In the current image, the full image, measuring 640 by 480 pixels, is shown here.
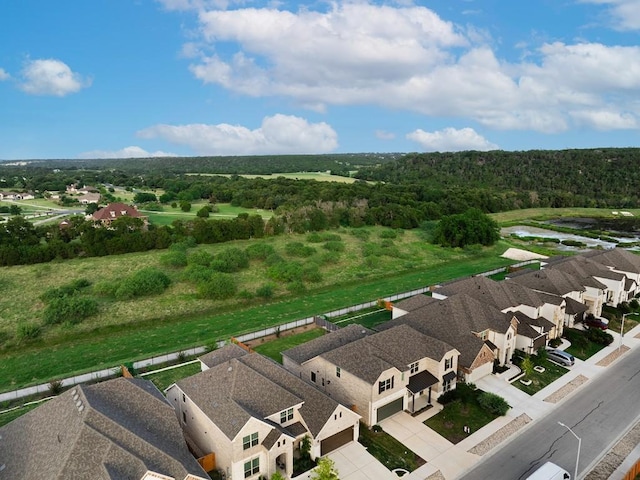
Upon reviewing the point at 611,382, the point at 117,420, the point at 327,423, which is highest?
the point at 117,420

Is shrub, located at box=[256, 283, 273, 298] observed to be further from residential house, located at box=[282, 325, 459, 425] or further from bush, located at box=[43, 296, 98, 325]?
residential house, located at box=[282, 325, 459, 425]

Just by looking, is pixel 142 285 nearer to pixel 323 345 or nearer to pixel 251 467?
pixel 323 345

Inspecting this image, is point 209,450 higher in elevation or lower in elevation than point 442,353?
lower

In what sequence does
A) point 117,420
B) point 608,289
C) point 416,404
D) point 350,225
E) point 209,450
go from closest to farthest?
point 117,420 < point 209,450 < point 416,404 < point 608,289 < point 350,225

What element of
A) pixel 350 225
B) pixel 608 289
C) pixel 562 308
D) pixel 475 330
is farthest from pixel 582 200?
pixel 475 330

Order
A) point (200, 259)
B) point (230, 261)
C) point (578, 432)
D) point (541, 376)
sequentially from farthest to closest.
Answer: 1. point (230, 261)
2. point (200, 259)
3. point (541, 376)
4. point (578, 432)

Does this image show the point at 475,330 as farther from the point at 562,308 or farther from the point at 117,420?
the point at 117,420

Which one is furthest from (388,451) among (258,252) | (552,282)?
(258,252)
